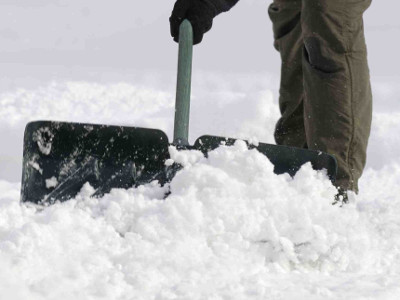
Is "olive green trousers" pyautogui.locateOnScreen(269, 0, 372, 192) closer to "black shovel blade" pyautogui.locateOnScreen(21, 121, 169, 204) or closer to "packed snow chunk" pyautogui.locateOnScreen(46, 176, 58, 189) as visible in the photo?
"black shovel blade" pyautogui.locateOnScreen(21, 121, 169, 204)

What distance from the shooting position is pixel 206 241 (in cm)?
175

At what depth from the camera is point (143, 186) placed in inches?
77.6

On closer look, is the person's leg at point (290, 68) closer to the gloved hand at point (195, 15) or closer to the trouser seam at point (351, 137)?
the trouser seam at point (351, 137)

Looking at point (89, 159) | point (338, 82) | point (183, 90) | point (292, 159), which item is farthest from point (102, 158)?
point (338, 82)

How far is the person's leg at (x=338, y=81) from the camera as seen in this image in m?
2.47

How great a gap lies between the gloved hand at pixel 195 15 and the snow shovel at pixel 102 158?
18.9 inches

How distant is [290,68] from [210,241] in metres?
1.57

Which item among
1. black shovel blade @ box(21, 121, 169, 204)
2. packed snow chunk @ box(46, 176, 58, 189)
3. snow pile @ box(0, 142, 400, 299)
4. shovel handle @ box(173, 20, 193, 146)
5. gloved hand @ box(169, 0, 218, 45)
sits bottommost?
snow pile @ box(0, 142, 400, 299)

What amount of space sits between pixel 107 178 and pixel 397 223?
92 centimetres

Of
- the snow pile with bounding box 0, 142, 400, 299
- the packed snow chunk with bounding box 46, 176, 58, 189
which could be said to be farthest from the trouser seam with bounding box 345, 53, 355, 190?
the packed snow chunk with bounding box 46, 176, 58, 189

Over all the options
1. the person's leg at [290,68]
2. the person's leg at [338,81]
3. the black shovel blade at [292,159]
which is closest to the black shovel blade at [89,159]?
the black shovel blade at [292,159]

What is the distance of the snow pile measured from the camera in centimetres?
151

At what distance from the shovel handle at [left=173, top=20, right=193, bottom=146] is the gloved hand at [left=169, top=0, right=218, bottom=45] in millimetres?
83

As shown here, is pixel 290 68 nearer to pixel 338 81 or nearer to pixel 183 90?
pixel 338 81
